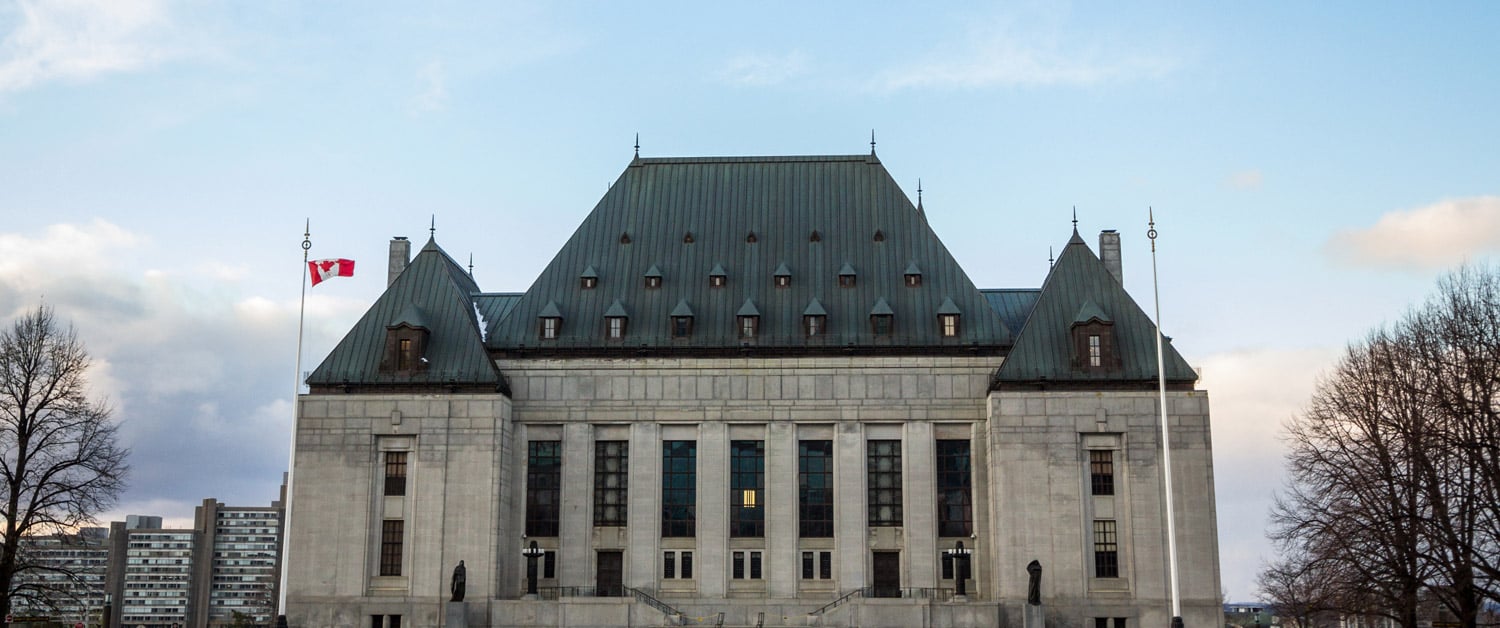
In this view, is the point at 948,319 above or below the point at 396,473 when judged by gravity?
above

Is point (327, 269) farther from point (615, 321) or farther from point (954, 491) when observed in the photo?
point (954, 491)

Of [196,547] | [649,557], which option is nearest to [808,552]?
[649,557]

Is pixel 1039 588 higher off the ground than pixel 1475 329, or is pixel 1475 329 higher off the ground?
pixel 1475 329

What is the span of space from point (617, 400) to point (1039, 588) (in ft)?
61.6

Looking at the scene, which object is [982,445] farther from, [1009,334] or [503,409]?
[503,409]

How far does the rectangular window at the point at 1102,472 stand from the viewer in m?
54.3

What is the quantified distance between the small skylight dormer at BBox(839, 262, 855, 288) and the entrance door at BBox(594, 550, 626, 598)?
14.9m

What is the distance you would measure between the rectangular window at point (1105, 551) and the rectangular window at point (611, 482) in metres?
19.0

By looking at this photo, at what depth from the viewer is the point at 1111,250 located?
62.7 metres

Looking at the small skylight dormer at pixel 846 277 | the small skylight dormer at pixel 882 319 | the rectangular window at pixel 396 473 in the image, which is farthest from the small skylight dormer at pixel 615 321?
the small skylight dormer at pixel 882 319

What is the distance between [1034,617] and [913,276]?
52.2 feet

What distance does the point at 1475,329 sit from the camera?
42000mm

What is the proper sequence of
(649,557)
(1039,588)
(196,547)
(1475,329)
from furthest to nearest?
(196,547)
(649,557)
(1039,588)
(1475,329)

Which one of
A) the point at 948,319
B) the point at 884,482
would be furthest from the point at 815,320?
the point at 884,482
